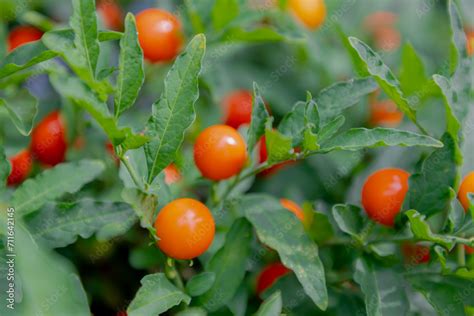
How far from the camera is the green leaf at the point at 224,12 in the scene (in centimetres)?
120

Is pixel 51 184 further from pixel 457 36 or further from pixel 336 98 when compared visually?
pixel 457 36

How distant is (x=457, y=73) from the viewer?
1.01 metres

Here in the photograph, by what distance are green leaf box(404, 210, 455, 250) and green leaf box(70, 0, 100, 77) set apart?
0.47 meters

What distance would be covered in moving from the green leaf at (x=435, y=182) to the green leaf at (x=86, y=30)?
501mm

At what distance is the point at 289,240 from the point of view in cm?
97

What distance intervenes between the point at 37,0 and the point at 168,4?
288mm

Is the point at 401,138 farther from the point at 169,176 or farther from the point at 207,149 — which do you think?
the point at 169,176

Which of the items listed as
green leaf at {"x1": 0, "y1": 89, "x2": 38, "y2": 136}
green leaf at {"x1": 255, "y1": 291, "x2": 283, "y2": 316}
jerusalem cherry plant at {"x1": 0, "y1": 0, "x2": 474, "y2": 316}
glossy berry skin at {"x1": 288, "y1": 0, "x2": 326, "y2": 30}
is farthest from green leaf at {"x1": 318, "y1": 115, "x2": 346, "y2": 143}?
glossy berry skin at {"x1": 288, "y1": 0, "x2": 326, "y2": 30}

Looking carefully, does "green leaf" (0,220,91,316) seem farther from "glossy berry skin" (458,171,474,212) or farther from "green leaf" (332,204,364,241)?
"glossy berry skin" (458,171,474,212)

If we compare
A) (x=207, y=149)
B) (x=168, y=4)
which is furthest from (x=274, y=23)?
(x=207, y=149)

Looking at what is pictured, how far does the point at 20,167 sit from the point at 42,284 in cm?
52

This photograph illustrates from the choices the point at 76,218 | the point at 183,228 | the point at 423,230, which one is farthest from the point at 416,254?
the point at 76,218

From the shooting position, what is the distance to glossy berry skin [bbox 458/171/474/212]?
3.27 ft

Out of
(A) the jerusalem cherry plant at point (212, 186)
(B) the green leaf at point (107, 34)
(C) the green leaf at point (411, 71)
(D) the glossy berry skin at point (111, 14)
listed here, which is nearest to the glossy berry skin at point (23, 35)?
(A) the jerusalem cherry plant at point (212, 186)
